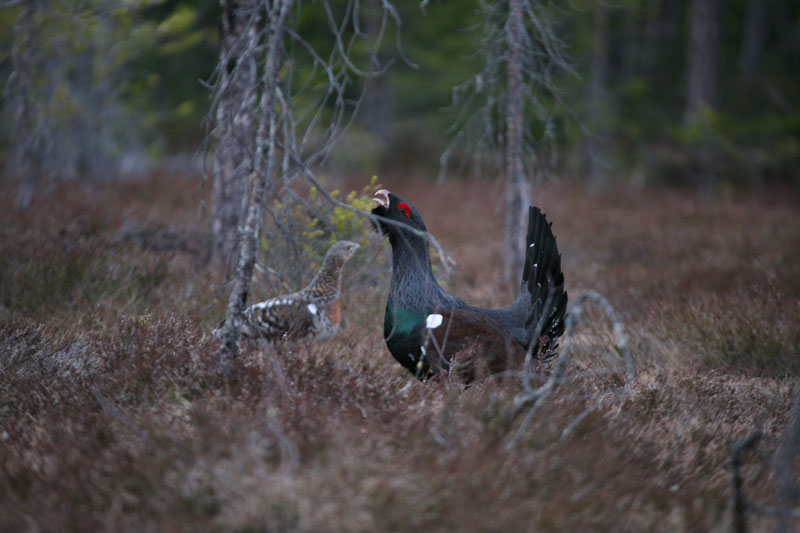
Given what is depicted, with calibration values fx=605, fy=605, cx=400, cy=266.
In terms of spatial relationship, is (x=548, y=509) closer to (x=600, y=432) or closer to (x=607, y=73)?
(x=600, y=432)

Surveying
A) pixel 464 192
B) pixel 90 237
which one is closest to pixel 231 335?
pixel 90 237

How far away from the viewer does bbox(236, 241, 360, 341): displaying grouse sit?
433 centimetres

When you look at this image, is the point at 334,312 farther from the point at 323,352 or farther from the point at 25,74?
the point at 25,74

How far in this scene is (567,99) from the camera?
1780 centimetres

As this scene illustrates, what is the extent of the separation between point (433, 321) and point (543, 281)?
838 millimetres

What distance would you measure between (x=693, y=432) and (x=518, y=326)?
1.24 metres

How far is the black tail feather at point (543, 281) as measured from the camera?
405 centimetres

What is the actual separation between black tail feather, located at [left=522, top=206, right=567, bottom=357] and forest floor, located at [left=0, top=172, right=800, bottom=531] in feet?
1.32

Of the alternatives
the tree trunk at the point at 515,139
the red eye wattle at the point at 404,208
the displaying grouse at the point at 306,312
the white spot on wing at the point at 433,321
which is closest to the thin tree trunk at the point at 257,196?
the displaying grouse at the point at 306,312

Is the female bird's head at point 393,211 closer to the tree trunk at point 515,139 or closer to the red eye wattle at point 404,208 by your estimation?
the red eye wattle at point 404,208

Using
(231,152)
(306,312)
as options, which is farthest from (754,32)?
(306,312)

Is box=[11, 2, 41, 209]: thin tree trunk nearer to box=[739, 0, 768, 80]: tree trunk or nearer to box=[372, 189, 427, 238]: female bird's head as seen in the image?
box=[372, 189, 427, 238]: female bird's head

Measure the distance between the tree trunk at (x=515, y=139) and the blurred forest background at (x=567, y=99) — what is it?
197 inches

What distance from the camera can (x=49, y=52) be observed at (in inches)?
304
